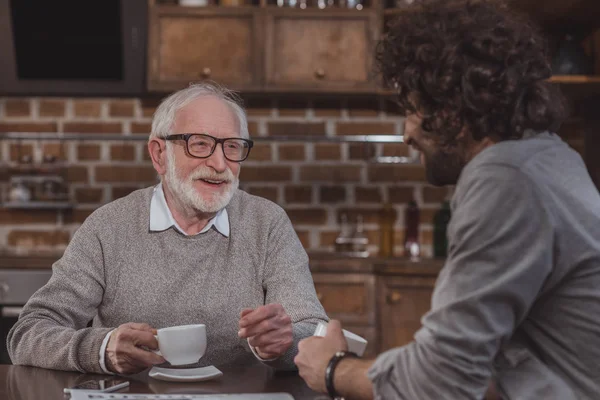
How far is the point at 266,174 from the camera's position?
3.65 m

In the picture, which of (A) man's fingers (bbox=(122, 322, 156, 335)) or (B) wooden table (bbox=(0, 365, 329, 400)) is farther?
(A) man's fingers (bbox=(122, 322, 156, 335))

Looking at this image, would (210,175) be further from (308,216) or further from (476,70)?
(308,216)

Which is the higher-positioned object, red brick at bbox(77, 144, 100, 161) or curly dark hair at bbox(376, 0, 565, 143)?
curly dark hair at bbox(376, 0, 565, 143)

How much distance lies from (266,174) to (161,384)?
233 centimetres

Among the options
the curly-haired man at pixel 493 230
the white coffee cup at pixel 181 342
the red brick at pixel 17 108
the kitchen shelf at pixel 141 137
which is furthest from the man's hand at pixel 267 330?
the red brick at pixel 17 108

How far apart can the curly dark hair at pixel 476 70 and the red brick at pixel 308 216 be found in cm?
244

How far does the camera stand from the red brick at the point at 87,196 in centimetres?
361

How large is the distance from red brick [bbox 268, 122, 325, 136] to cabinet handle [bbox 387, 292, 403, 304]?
0.91m

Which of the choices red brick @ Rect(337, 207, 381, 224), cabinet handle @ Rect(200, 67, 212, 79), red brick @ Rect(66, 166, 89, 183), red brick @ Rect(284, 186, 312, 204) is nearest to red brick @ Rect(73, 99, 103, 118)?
red brick @ Rect(66, 166, 89, 183)

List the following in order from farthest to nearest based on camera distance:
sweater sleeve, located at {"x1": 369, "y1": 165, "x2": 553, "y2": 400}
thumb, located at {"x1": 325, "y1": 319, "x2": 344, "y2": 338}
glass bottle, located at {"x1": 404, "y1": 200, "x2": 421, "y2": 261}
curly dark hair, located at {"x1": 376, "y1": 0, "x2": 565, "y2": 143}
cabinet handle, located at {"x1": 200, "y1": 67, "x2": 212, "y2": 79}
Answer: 1. glass bottle, located at {"x1": 404, "y1": 200, "x2": 421, "y2": 261}
2. cabinet handle, located at {"x1": 200, "y1": 67, "x2": 212, "y2": 79}
3. thumb, located at {"x1": 325, "y1": 319, "x2": 344, "y2": 338}
4. curly dark hair, located at {"x1": 376, "y1": 0, "x2": 565, "y2": 143}
5. sweater sleeve, located at {"x1": 369, "y1": 165, "x2": 553, "y2": 400}

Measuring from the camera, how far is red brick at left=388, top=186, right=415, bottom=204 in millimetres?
3676

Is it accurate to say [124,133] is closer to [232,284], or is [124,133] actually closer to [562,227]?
[232,284]

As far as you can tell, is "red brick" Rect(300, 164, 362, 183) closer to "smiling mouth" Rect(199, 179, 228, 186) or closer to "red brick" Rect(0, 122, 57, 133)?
"red brick" Rect(0, 122, 57, 133)

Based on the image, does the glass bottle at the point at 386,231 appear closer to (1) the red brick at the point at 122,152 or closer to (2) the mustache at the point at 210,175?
(1) the red brick at the point at 122,152
